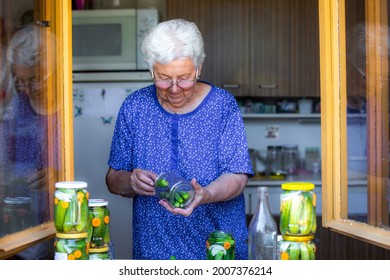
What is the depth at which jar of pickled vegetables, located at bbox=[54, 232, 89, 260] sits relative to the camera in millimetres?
1885

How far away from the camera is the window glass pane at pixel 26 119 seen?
209cm

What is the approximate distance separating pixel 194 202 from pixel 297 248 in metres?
0.36

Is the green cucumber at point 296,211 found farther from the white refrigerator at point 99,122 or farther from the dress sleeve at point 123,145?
the white refrigerator at point 99,122

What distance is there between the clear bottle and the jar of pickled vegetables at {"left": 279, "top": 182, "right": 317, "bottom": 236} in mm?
127

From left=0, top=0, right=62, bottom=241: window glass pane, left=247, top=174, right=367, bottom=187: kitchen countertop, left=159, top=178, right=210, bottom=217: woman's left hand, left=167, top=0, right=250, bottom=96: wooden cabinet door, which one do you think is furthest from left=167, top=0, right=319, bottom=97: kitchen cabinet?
left=159, top=178, right=210, bottom=217: woman's left hand

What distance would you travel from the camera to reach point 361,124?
2.48m

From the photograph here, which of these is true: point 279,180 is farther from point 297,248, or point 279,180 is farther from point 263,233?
point 297,248

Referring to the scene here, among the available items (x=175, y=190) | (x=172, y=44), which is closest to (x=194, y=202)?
(x=175, y=190)

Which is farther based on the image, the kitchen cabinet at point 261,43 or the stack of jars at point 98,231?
the kitchen cabinet at point 261,43

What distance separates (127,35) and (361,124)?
255 centimetres

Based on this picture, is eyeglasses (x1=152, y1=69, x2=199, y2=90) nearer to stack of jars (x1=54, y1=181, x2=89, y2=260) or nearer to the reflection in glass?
the reflection in glass

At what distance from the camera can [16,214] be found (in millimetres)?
2170

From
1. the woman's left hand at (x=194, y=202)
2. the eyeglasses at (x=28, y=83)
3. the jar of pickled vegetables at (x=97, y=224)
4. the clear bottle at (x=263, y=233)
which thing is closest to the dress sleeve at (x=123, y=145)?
the eyeglasses at (x=28, y=83)

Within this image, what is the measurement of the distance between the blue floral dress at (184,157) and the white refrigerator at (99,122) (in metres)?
2.14
